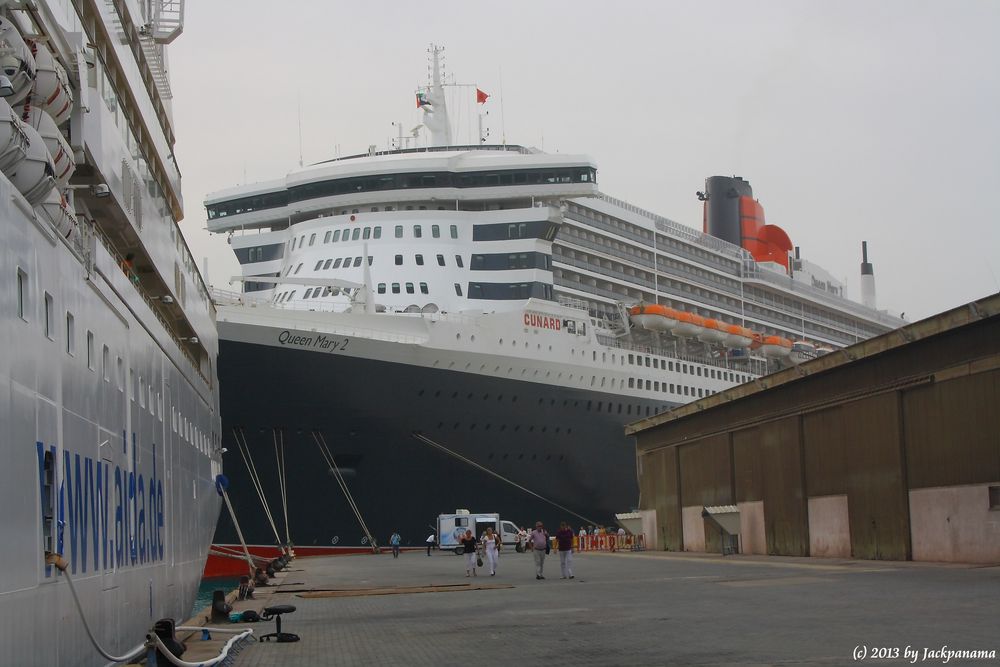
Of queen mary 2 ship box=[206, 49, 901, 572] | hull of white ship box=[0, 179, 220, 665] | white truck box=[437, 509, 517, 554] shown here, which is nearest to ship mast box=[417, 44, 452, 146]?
queen mary 2 ship box=[206, 49, 901, 572]

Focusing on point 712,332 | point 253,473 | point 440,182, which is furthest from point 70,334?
point 712,332

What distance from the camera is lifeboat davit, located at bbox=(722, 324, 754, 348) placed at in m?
48.6

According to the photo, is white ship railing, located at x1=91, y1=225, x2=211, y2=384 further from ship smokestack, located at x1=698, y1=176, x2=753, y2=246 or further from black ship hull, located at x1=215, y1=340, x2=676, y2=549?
ship smokestack, located at x1=698, y1=176, x2=753, y2=246

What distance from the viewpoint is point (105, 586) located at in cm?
980

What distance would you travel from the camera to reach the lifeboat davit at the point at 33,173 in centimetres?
796

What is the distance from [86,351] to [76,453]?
3.18 ft

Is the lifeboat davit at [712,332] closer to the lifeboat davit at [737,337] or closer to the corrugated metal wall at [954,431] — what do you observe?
the lifeboat davit at [737,337]

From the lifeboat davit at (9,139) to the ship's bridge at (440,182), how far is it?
104 feet

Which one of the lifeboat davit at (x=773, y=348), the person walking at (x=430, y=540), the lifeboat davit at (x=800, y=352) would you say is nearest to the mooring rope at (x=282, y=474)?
the person walking at (x=430, y=540)

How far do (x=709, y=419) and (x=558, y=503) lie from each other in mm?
9606

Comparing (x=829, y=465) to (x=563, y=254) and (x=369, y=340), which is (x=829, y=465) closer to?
(x=369, y=340)

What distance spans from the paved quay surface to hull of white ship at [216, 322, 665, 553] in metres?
11.2

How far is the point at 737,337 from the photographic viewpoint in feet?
162

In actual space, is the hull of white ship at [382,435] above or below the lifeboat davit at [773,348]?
below
